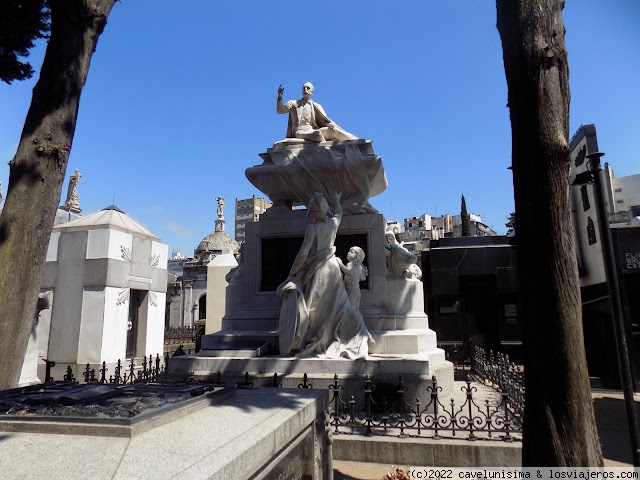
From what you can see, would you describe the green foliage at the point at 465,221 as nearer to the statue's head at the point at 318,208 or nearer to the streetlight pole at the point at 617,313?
the statue's head at the point at 318,208

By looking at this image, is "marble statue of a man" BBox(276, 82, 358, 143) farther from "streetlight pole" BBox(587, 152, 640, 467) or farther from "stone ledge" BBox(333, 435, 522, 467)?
"stone ledge" BBox(333, 435, 522, 467)

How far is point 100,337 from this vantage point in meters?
9.62

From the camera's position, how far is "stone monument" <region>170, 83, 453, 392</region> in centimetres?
696

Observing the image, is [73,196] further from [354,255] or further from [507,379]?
[507,379]

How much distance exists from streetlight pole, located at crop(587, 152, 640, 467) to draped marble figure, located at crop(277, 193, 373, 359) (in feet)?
11.2

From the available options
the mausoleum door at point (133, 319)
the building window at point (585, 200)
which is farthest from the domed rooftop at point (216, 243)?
the building window at point (585, 200)

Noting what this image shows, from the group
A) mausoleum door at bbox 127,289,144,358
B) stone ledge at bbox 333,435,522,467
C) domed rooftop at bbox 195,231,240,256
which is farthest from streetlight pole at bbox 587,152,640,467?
domed rooftop at bbox 195,231,240,256

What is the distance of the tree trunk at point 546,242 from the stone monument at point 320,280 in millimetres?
2811

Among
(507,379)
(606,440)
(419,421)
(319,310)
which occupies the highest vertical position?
(319,310)

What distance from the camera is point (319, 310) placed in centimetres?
716

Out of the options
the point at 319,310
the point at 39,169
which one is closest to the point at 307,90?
the point at 319,310

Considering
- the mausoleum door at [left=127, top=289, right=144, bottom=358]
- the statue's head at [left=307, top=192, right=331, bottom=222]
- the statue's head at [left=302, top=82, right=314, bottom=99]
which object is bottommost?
the mausoleum door at [left=127, top=289, right=144, bottom=358]

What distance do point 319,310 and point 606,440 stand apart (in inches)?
197

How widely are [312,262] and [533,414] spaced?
4.50m
